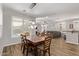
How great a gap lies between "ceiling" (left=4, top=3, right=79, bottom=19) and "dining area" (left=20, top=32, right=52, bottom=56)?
1.38 feet

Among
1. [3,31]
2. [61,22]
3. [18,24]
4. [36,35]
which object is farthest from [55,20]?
[3,31]

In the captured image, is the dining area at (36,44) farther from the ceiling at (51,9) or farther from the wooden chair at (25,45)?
the ceiling at (51,9)

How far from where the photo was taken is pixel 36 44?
1.82 metres

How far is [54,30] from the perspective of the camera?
Answer: 1.78 m

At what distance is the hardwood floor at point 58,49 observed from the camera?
1.74 m

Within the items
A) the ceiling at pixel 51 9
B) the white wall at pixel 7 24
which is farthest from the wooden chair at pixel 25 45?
the ceiling at pixel 51 9

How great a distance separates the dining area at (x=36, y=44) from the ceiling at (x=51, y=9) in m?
0.42

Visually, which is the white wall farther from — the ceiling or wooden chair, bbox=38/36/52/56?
wooden chair, bbox=38/36/52/56

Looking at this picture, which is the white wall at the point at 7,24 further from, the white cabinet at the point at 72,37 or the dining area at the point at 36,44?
the white cabinet at the point at 72,37

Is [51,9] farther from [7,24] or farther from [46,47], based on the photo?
[7,24]

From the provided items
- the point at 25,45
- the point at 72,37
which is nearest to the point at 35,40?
the point at 25,45

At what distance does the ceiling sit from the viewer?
5.70 ft

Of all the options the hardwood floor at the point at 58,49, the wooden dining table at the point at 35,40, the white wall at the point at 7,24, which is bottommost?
the hardwood floor at the point at 58,49

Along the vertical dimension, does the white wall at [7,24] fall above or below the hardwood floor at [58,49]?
above
